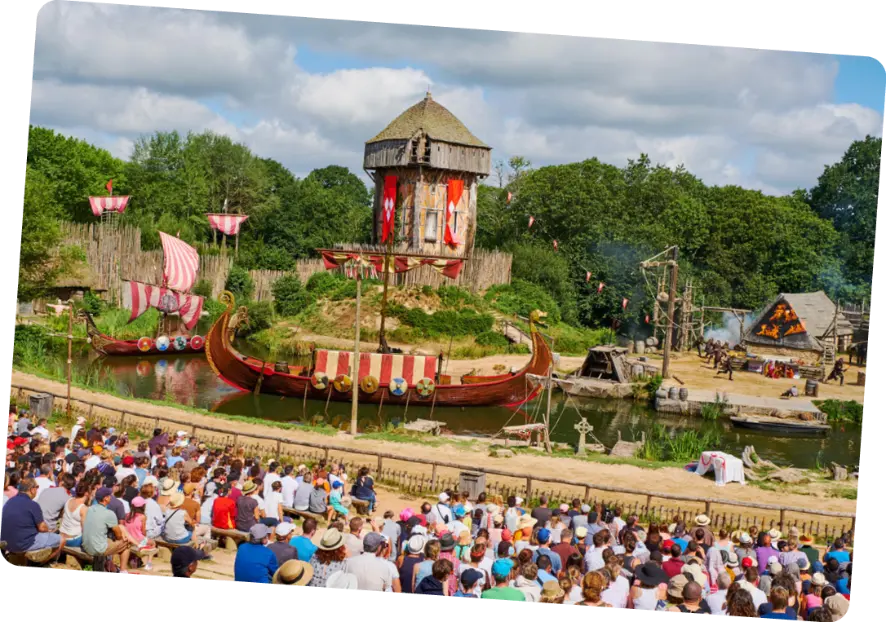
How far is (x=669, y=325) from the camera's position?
589 inches

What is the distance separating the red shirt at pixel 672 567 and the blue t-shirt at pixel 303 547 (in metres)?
2.97

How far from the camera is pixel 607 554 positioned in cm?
797

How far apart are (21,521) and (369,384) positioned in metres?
7.53

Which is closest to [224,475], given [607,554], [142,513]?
[142,513]

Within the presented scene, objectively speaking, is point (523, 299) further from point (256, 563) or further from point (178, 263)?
point (256, 563)

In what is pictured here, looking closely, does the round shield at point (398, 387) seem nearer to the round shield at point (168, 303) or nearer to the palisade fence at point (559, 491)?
the palisade fence at point (559, 491)

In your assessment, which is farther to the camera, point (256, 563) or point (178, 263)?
point (178, 263)

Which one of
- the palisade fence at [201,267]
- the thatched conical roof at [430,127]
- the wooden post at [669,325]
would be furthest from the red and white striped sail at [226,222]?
the wooden post at [669,325]

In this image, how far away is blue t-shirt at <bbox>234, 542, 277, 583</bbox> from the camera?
816cm

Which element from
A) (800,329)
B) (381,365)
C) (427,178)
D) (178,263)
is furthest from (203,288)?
(800,329)

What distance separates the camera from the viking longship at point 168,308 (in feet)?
50.9

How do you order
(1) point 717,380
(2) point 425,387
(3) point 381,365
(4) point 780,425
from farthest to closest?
(1) point 717,380 < (2) point 425,387 < (4) point 780,425 < (3) point 381,365

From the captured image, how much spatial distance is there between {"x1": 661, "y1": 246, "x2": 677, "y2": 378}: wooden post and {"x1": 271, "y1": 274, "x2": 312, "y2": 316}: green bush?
17.7ft

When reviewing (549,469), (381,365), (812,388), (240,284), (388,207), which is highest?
(388,207)
